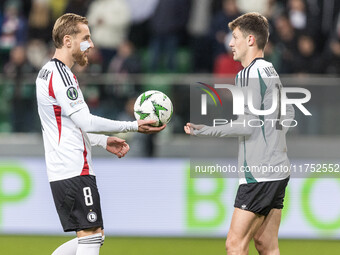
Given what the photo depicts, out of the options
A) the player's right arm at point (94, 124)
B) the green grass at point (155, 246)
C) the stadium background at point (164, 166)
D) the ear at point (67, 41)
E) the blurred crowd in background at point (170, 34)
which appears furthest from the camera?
the blurred crowd in background at point (170, 34)

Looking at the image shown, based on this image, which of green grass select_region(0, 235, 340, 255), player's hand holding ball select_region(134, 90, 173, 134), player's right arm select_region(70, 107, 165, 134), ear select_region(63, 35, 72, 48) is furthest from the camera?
green grass select_region(0, 235, 340, 255)

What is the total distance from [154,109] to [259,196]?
1.09 m

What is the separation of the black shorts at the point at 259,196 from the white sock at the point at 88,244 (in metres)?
1.08

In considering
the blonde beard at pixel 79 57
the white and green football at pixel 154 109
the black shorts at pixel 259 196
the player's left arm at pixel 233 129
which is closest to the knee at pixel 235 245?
the black shorts at pixel 259 196

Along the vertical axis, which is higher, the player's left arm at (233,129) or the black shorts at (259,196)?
the player's left arm at (233,129)

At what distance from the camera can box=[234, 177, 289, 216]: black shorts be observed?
5.53 meters

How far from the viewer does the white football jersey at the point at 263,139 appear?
5.50 metres

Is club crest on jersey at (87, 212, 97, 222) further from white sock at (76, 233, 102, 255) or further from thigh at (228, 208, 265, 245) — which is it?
thigh at (228, 208, 265, 245)

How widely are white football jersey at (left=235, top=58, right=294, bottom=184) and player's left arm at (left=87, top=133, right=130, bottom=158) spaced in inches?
38.2

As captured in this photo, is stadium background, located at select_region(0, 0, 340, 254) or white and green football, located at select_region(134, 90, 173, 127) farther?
stadium background, located at select_region(0, 0, 340, 254)

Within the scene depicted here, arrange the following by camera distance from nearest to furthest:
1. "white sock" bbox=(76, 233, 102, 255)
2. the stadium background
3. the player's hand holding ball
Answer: "white sock" bbox=(76, 233, 102, 255)
the player's hand holding ball
the stadium background

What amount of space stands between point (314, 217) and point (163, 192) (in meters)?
1.87

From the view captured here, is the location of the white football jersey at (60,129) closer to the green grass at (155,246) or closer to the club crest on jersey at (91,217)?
the club crest on jersey at (91,217)

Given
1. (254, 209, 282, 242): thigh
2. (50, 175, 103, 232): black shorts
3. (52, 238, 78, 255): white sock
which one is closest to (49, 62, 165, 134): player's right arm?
(50, 175, 103, 232): black shorts
